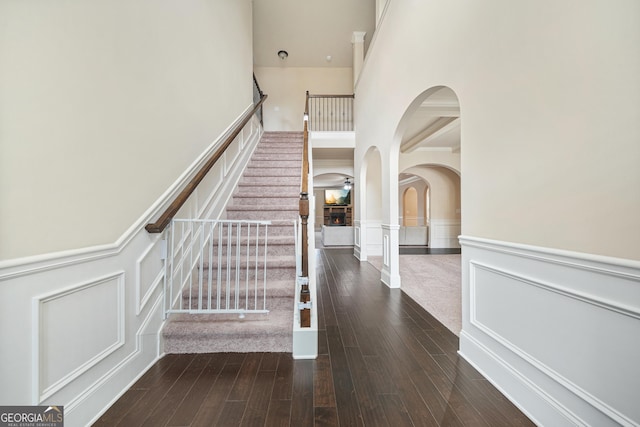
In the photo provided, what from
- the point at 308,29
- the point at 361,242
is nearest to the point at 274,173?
the point at 361,242

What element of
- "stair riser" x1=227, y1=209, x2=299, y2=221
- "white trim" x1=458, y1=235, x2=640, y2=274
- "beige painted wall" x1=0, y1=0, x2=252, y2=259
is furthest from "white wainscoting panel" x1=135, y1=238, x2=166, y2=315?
"white trim" x1=458, y1=235, x2=640, y2=274

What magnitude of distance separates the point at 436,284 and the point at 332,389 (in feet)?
9.02

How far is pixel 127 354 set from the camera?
1.54m

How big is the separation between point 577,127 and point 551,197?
327 millimetres

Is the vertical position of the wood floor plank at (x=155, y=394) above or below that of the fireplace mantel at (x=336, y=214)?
below

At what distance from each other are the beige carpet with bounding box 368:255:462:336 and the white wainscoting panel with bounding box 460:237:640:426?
76cm

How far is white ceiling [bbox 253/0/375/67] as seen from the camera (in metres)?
5.55

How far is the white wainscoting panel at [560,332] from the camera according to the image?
977 mm

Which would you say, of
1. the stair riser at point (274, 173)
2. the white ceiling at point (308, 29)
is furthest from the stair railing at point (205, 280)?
the white ceiling at point (308, 29)

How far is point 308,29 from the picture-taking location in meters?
6.19

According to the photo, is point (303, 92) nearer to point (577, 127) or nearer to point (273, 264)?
point (273, 264)

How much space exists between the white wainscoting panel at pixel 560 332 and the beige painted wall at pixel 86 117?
2311mm

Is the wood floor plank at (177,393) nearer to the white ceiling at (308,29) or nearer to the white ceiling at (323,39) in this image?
the white ceiling at (323,39)

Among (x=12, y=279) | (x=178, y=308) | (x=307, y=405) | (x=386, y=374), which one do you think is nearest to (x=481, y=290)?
(x=386, y=374)
